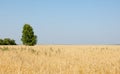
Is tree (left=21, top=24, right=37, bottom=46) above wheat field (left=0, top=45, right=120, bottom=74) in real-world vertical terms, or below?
above

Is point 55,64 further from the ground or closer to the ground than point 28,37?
closer to the ground

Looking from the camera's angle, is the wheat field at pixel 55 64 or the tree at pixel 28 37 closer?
the wheat field at pixel 55 64

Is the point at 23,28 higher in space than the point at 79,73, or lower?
higher

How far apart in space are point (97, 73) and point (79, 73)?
331mm

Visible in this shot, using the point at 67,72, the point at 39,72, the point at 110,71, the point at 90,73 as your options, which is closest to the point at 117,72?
the point at 110,71

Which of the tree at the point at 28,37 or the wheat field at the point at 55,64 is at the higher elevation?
the tree at the point at 28,37

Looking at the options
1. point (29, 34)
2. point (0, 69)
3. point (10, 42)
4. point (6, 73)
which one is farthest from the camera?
point (10, 42)

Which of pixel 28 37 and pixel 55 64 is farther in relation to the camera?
pixel 28 37

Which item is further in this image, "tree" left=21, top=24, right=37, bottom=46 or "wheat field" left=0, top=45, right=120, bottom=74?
"tree" left=21, top=24, right=37, bottom=46

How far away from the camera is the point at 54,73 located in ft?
14.8

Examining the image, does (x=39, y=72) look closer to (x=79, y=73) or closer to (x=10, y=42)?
(x=79, y=73)

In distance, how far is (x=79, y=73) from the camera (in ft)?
15.6

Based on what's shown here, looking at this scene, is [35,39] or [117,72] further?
[35,39]

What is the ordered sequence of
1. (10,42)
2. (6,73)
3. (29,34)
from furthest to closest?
(10,42)
(29,34)
(6,73)
